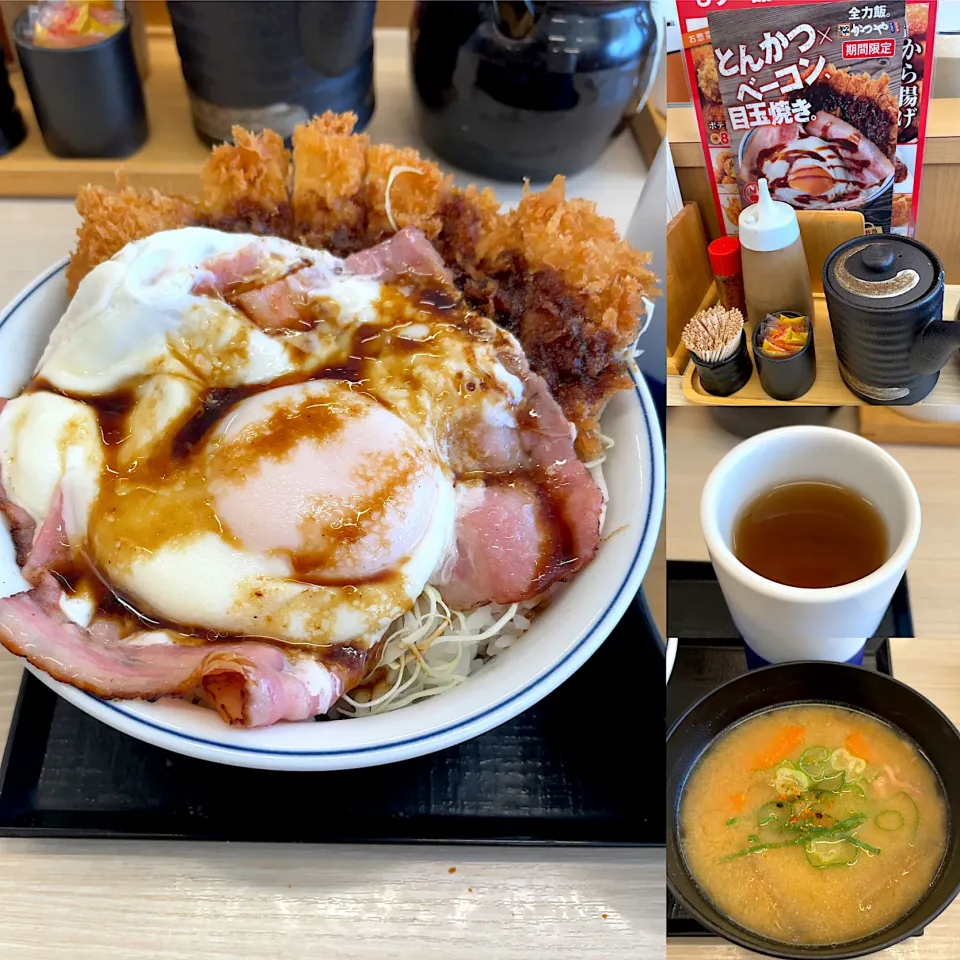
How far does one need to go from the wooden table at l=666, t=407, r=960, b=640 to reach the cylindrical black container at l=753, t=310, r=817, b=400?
4cm

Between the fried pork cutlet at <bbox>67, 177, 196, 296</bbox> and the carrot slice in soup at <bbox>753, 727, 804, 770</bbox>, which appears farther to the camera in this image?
the fried pork cutlet at <bbox>67, 177, 196, 296</bbox>

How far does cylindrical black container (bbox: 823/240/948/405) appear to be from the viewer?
0.92 meters

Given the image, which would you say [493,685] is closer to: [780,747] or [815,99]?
[780,747]

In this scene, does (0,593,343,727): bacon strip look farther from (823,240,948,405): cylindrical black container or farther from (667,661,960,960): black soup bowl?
(823,240,948,405): cylindrical black container

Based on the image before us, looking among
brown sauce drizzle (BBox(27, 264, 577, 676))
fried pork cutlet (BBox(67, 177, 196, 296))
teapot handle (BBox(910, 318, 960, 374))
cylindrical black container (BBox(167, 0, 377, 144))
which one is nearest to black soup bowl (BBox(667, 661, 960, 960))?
brown sauce drizzle (BBox(27, 264, 577, 676))

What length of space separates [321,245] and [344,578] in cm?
46

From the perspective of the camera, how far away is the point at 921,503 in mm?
993

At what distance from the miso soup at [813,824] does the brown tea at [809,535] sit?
13 centimetres

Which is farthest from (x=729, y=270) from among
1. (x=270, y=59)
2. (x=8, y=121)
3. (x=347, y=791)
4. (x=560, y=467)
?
(x=8, y=121)

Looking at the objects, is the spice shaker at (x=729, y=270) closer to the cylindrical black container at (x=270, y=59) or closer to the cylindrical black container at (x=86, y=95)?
the cylindrical black container at (x=270, y=59)

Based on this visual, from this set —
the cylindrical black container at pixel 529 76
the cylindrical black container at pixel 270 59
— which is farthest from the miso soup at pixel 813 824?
the cylindrical black container at pixel 270 59

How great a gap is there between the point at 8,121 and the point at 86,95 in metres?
0.19

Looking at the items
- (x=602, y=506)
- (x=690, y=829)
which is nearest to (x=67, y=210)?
(x=602, y=506)

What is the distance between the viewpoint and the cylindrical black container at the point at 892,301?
3.02 ft
